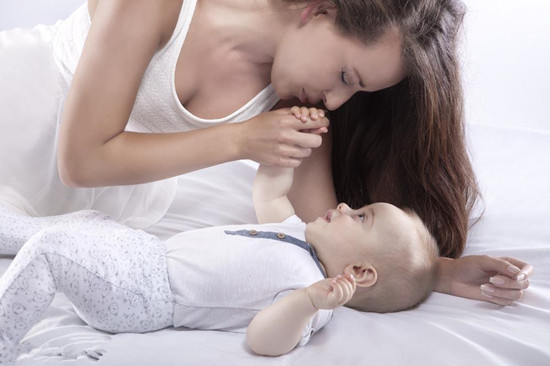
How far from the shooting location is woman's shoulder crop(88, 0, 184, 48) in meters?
1.82

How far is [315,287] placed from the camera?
149 centimetres

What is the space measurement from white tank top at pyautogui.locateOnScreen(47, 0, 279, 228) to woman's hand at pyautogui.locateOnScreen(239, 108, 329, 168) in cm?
19

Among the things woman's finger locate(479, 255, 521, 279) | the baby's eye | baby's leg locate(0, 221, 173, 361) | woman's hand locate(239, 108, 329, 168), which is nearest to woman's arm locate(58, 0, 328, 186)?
woman's hand locate(239, 108, 329, 168)

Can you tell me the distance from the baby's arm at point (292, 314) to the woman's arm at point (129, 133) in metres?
0.45

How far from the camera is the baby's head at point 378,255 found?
1.74 m

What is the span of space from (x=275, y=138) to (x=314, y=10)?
0.29m

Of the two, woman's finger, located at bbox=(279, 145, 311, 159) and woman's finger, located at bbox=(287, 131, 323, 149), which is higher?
woman's finger, located at bbox=(287, 131, 323, 149)

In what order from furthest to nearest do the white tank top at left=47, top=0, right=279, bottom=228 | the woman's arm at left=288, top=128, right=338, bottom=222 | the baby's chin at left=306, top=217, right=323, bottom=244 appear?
the woman's arm at left=288, top=128, right=338, bottom=222 < the white tank top at left=47, top=0, right=279, bottom=228 < the baby's chin at left=306, top=217, right=323, bottom=244

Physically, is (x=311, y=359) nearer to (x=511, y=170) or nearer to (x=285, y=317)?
(x=285, y=317)

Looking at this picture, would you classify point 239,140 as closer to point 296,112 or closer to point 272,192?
point 296,112

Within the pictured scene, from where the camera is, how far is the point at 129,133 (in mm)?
1906

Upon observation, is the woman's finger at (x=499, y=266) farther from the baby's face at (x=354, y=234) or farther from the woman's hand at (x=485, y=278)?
the baby's face at (x=354, y=234)

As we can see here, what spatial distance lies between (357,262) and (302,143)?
12.3 inches

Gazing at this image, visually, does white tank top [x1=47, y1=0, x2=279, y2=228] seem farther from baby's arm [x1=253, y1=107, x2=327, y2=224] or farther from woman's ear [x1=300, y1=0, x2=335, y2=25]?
woman's ear [x1=300, y1=0, x2=335, y2=25]
